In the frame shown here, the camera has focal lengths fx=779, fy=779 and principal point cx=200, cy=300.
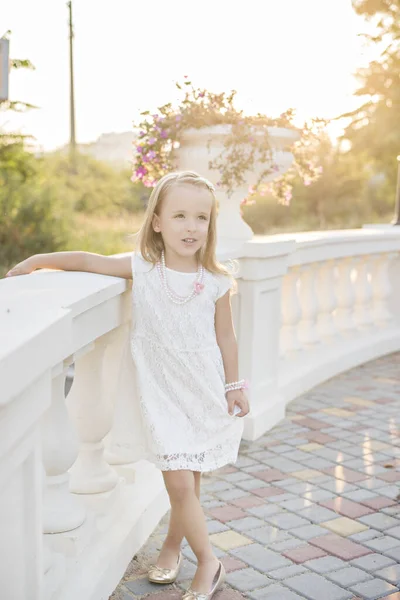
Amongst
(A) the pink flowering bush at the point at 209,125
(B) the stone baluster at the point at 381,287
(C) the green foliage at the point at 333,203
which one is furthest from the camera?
(C) the green foliage at the point at 333,203

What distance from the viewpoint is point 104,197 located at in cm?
3688

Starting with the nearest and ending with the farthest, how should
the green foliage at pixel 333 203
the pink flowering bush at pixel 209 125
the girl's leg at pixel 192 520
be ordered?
the girl's leg at pixel 192 520, the pink flowering bush at pixel 209 125, the green foliage at pixel 333 203

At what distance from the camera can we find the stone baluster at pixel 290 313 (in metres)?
5.16

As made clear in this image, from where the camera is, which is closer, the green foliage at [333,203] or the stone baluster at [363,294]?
the stone baluster at [363,294]

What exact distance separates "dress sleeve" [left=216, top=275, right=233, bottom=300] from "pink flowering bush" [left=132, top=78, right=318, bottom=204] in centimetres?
164

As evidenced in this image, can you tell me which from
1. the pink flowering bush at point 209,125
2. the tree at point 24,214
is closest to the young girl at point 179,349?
the pink flowering bush at point 209,125

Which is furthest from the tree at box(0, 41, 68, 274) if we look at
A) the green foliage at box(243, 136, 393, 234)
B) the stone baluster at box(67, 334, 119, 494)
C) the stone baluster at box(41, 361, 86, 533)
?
the green foliage at box(243, 136, 393, 234)

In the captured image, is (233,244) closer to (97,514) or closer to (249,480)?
(249,480)

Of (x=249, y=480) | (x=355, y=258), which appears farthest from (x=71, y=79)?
(x=249, y=480)

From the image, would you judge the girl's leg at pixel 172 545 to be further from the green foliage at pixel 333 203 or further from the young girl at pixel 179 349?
the green foliage at pixel 333 203

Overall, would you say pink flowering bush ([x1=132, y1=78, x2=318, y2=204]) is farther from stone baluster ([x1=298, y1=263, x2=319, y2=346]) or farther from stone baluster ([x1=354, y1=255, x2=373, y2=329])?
stone baluster ([x1=354, y1=255, x2=373, y2=329])

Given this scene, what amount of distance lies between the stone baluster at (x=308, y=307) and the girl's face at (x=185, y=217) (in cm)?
294

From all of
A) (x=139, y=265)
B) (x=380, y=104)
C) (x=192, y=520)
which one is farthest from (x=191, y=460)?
(x=380, y=104)

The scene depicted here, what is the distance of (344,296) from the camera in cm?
605
